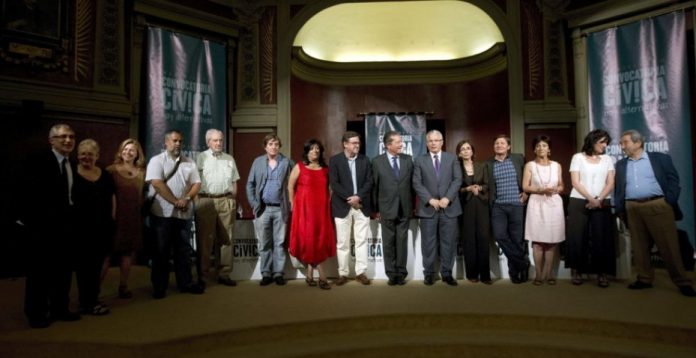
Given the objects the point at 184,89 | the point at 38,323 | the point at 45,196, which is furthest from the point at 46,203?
the point at 184,89

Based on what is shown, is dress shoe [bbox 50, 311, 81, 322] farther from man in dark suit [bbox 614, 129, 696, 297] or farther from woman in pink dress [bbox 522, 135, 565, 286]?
man in dark suit [bbox 614, 129, 696, 297]

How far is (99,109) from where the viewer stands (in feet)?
19.1

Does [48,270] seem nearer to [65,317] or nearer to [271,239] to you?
[65,317]

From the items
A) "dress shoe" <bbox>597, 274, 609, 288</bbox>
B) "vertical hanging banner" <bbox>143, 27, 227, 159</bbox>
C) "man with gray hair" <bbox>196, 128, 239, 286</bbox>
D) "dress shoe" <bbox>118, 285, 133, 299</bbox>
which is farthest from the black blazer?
"dress shoe" <bbox>597, 274, 609, 288</bbox>

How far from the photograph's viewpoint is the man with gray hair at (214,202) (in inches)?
177

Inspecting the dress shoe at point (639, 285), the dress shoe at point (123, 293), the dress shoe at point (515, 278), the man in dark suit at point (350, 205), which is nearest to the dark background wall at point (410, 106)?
the man in dark suit at point (350, 205)

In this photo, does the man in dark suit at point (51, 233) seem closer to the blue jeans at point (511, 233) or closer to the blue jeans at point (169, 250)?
the blue jeans at point (169, 250)

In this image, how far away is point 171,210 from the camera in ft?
12.9

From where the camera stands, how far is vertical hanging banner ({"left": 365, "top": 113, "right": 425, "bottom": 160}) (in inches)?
335

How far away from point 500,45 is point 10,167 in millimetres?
6925

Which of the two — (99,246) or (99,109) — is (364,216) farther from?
(99,109)

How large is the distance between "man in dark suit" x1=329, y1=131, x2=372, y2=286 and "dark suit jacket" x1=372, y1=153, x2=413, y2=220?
0.10 metres

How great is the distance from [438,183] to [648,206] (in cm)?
179

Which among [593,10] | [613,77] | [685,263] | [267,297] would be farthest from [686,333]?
[593,10]
